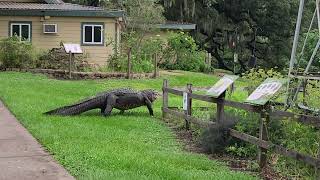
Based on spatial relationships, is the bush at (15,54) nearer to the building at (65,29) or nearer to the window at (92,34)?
the building at (65,29)

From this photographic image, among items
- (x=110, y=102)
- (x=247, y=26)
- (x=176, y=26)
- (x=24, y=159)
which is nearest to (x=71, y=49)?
(x=176, y=26)

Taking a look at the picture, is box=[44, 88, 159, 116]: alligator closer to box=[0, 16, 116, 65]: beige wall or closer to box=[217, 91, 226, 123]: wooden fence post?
box=[217, 91, 226, 123]: wooden fence post

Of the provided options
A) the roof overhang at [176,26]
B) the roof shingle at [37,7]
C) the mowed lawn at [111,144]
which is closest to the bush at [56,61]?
the roof shingle at [37,7]

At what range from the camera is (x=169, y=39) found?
31.6m

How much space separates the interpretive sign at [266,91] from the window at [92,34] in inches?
800

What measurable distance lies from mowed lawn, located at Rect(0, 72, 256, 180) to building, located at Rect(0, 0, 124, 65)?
11.4 meters

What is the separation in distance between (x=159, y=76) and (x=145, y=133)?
15633 millimetres

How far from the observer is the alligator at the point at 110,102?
12445 mm

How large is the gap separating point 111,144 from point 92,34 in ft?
63.7

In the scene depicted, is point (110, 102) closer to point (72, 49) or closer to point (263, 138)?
point (263, 138)

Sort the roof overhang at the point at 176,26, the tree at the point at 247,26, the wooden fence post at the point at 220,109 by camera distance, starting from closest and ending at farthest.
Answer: the wooden fence post at the point at 220,109, the roof overhang at the point at 176,26, the tree at the point at 247,26

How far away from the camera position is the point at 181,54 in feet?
105

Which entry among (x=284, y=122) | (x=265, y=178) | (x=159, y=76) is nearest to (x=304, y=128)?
(x=284, y=122)

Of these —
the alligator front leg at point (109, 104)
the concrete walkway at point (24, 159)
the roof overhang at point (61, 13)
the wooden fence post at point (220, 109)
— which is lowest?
the concrete walkway at point (24, 159)
